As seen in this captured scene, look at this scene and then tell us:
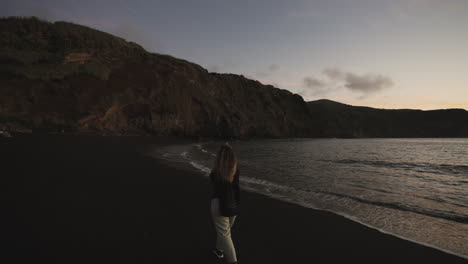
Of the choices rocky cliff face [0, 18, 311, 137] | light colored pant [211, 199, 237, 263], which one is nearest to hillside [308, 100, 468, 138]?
rocky cliff face [0, 18, 311, 137]

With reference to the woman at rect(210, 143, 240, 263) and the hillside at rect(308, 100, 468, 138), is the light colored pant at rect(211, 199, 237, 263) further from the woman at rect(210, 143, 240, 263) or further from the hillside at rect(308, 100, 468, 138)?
the hillside at rect(308, 100, 468, 138)

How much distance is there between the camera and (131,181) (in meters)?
8.74

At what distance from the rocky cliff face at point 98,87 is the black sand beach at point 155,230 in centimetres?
2699

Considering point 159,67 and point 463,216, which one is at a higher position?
point 159,67

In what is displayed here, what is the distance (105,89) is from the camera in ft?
114

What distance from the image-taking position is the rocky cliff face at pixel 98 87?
28.5 meters

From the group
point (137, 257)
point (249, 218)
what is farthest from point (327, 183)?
point (137, 257)

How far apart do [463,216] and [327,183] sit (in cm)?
493

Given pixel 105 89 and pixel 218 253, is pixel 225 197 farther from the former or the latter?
pixel 105 89

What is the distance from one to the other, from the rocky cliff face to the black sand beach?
27.0 meters

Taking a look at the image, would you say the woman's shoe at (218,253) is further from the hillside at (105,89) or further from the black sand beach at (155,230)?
the hillside at (105,89)

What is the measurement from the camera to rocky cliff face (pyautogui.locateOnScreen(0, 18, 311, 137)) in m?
28.5

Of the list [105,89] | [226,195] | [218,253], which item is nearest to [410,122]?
[105,89]

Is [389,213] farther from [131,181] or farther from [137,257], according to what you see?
[131,181]
